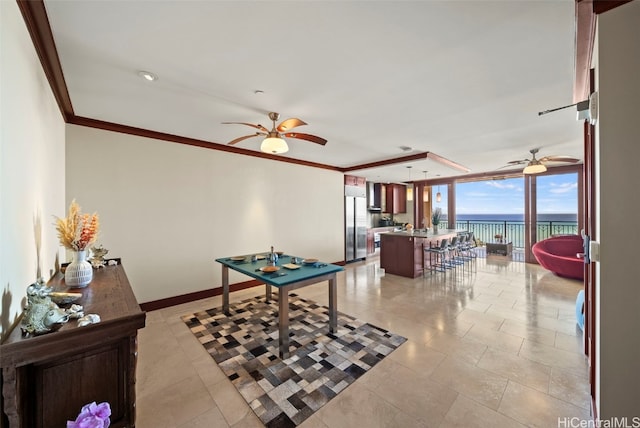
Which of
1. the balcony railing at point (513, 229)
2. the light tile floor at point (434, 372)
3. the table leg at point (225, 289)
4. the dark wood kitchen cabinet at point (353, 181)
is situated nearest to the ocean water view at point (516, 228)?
the balcony railing at point (513, 229)

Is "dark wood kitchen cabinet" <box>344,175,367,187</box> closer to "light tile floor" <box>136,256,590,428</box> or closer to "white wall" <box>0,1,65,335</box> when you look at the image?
"light tile floor" <box>136,256,590,428</box>

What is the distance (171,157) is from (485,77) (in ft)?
13.4

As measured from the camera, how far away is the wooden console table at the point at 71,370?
1006mm

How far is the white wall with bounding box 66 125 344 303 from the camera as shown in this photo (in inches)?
127

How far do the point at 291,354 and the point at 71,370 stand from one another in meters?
1.73

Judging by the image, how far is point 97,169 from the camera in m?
3.21

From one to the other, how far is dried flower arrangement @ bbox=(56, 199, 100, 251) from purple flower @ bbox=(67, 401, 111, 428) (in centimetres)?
120

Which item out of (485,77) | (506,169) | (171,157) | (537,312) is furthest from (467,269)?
(171,157)

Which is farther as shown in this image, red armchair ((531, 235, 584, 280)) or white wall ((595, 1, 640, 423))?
red armchair ((531, 235, 584, 280))

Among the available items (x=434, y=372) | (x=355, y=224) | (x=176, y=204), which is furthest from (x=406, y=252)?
(x=176, y=204)

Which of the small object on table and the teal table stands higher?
the small object on table

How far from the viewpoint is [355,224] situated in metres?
7.09

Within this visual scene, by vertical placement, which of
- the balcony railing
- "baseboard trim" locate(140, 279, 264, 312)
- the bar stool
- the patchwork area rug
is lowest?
the patchwork area rug

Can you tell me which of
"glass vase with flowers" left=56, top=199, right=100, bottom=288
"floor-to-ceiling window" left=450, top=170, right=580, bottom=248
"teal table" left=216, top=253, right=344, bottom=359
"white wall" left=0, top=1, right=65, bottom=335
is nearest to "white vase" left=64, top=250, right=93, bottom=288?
"glass vase with flowers" left=56, top=199, right=100, bottom=288
